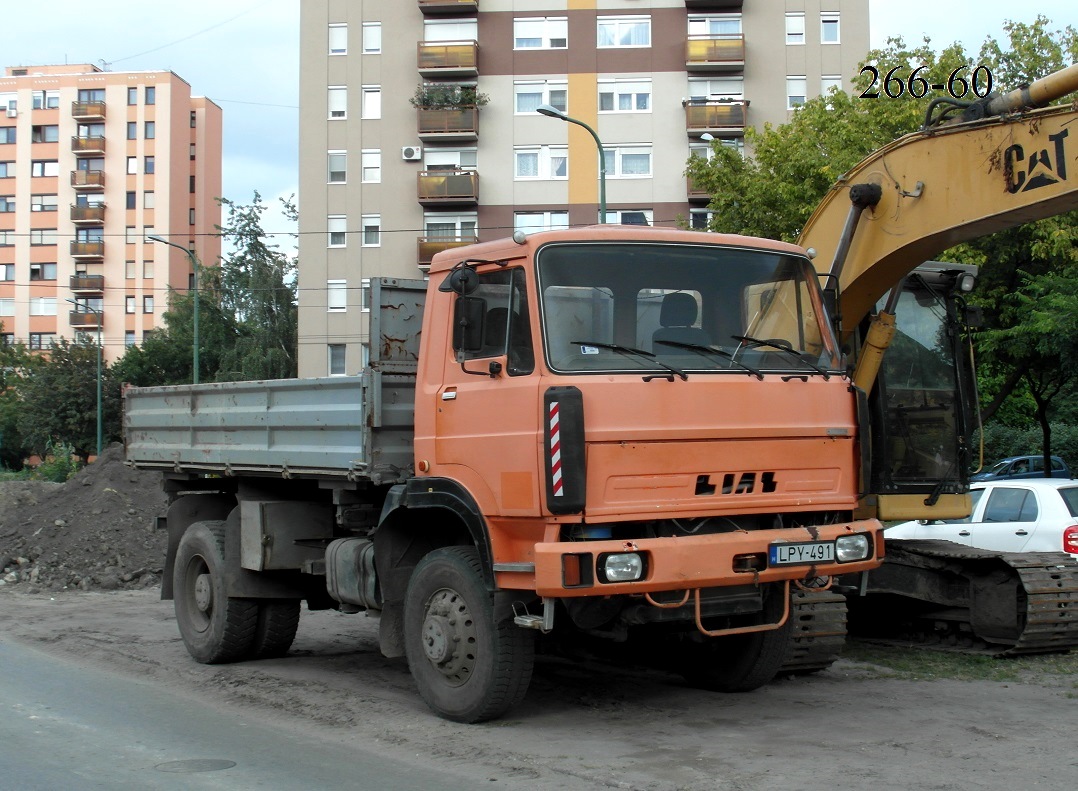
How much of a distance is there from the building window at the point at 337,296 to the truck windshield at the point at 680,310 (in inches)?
1609

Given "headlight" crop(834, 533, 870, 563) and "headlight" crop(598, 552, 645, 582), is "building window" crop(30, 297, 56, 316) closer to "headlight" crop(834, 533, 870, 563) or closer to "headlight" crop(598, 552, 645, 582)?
"headlight" crop(834, 533, 870, 563)

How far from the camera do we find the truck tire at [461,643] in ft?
24.2

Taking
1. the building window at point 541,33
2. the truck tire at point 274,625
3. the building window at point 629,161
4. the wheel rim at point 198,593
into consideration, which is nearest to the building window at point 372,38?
the building window at point 541,33

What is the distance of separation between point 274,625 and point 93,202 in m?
74.8

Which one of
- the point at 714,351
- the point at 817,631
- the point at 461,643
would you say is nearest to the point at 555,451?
the point at 714,351

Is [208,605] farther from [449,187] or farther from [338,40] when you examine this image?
[338,40]

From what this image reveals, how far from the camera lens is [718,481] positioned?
712 centimetres

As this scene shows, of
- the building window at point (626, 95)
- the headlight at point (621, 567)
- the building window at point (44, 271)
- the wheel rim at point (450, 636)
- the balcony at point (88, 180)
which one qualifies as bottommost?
the wheel rim at point (450, 636)

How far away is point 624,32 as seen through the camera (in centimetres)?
4678

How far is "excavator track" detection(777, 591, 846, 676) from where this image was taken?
29.9 ft

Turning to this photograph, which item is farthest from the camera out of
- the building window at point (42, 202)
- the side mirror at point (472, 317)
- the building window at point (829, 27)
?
the building window at point (42, 202)

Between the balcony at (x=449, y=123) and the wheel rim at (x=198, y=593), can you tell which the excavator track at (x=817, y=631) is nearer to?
the wheel rim at (x=198, y=593)

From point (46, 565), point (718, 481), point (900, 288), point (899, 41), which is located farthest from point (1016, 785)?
point (899, 41)

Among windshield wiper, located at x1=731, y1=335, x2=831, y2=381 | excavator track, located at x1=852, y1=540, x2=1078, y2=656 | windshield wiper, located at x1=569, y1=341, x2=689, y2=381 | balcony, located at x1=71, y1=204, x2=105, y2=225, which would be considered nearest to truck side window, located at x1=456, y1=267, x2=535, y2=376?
windshield wiper, located at x1=569, y1=341, x2=689, y2=381
